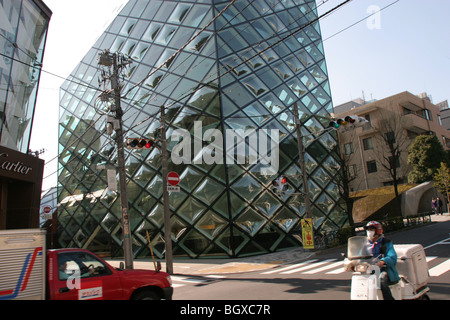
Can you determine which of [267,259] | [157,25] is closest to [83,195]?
[157,25]

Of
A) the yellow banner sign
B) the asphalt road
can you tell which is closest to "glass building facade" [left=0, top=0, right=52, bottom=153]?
the asphalt road

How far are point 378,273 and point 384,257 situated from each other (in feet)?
0.94

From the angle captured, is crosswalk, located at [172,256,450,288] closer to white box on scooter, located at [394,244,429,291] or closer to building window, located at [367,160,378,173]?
white box on scooter, located at [394,244,429,291]

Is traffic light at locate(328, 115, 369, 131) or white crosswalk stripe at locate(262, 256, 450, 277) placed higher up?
traffic light at locate(328, 115, 369, 131)

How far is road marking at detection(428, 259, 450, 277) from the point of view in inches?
361

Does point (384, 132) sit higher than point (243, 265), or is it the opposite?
point (384, 132)

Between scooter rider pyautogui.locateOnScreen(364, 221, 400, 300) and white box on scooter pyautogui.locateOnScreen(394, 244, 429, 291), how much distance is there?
500 mm

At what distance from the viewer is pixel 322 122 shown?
27250mm

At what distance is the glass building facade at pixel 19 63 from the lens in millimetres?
15039

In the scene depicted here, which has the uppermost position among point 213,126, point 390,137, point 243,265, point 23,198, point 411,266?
point 390,137

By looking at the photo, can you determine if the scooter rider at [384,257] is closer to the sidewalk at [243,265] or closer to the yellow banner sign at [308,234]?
the sidewalk at [243,265]

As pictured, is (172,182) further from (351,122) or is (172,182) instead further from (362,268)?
(362,268)

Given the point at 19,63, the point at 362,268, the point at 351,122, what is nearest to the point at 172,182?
the point at 351,122

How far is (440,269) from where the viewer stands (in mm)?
9711
